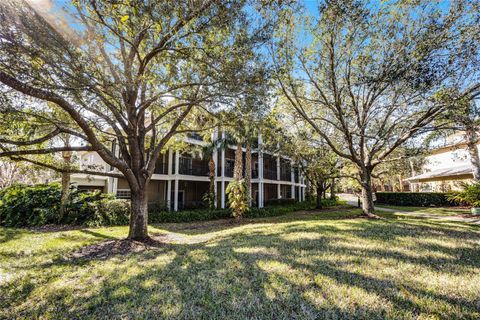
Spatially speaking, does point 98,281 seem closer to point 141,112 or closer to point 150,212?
point 141,112

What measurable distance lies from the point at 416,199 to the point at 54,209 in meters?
33.2

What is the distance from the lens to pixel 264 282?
3639mm

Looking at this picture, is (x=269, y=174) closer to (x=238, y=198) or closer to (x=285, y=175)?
(x=285, y=175)

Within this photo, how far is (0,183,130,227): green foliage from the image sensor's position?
12.4 meters

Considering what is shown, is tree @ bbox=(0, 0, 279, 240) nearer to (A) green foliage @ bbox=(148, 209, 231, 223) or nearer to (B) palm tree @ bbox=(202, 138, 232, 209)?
(A) green foliage @ bbox=(148, 209, 231, 223)

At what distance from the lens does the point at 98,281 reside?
4.35m

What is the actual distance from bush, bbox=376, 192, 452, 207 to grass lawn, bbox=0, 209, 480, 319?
21.9 m

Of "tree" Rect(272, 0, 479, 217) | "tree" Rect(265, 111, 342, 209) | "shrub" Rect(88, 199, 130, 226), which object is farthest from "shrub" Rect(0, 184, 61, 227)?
"tree" Rect(272, 0, 479, 217)

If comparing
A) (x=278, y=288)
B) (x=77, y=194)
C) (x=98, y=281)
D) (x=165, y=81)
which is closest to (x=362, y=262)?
(x=278, y=288)

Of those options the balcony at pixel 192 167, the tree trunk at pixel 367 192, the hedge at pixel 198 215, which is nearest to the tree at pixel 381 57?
the tree trunk at pixel 367 192

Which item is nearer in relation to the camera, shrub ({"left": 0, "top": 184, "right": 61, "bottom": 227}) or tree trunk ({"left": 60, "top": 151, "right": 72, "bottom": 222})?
tree trunk ({"left": 60, "top": 151, "right": 72, "bottom": 222})

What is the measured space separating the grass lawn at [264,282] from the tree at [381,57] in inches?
243

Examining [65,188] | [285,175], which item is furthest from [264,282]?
[285,175]

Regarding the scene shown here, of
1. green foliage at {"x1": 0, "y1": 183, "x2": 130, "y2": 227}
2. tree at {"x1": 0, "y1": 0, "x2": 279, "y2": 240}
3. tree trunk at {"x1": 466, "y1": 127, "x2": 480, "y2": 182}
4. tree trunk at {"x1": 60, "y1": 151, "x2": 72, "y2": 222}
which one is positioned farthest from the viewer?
green foliage at {"x1": 0, "y1": 183, "x2": 130, "y2": 227}
